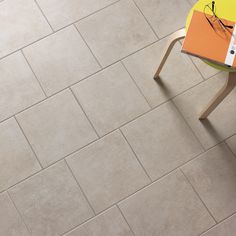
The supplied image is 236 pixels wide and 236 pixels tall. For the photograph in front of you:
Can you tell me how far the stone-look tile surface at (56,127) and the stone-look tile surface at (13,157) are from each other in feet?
0.13

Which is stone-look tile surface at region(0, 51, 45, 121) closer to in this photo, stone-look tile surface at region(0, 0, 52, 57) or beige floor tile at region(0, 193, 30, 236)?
stone-look tile surface at region(0, 0, 52, 57)

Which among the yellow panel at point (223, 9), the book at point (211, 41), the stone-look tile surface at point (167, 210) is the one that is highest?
the yellow panel at point (223, 9)

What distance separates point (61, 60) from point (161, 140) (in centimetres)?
72

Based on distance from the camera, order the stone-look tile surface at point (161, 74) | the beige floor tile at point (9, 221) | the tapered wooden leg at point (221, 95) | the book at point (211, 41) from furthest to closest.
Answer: the stone-look tile surface at point (161, 74) → the beige floor tile at point (9, 221) → the tapered wooden leg at point (221, 95) → the book at point (211, 41)

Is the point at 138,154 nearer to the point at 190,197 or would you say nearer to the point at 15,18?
the point at 190,197

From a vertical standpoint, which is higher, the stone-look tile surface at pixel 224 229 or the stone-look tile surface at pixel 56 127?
the stone-look tile surface at pixel 56 127

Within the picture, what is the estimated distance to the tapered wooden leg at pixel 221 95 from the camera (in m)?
1.70

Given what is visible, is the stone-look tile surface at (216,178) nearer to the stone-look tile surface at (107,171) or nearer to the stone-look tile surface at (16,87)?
the stone-look tile surface at (107,171)

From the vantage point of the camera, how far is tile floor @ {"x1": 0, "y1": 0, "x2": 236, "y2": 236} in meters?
1.90

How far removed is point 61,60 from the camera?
2.13 meters

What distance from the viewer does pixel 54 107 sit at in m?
2.04

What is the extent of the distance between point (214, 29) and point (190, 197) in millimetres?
849

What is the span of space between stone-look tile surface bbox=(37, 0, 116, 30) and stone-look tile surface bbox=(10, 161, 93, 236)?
0.86m

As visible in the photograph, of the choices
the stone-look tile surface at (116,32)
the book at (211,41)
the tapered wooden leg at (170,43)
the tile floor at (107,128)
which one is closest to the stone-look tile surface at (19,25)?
the tile floor at (107,128)
